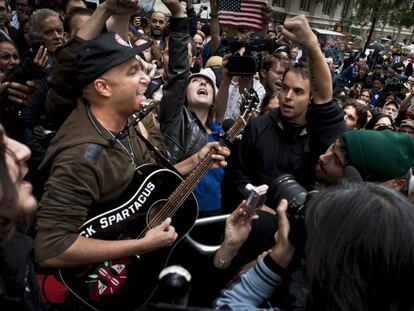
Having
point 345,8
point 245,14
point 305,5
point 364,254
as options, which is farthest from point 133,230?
point 345,8

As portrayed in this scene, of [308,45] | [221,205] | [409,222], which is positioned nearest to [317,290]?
[409,222]

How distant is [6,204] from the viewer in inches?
43.5

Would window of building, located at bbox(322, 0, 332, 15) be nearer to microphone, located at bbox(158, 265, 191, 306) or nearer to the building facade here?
the building facade

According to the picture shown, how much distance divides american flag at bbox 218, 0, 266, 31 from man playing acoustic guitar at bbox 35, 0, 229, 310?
3901 mm

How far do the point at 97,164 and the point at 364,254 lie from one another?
121 centimetres

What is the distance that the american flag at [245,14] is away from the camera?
5.72 metres

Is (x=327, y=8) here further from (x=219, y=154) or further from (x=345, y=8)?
(x=219, y=154)

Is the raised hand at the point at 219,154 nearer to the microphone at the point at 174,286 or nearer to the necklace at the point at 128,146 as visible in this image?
the necklace at the point at 128,146

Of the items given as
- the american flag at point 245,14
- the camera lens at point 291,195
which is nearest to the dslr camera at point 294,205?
the camera lens at point 291,195

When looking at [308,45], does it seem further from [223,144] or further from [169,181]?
[169,181]

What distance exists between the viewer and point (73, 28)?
123 inches

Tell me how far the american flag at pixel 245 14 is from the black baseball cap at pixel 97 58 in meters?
4.22

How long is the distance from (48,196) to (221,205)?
178cm

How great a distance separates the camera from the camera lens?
151 centimetres
